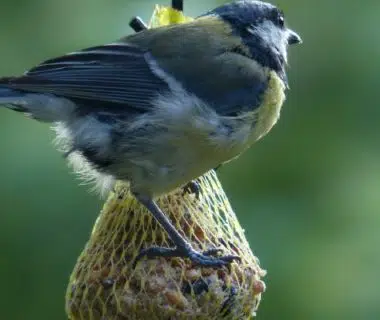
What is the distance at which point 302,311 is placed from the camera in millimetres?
5109

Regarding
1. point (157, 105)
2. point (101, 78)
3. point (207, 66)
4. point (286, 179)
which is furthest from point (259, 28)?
point (286, 179)

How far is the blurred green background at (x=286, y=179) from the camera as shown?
514cm

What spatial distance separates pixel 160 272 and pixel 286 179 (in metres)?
1.63

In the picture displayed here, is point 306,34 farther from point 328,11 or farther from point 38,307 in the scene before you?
point 38,307

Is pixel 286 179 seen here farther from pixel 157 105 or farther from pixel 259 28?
pixel 157 105

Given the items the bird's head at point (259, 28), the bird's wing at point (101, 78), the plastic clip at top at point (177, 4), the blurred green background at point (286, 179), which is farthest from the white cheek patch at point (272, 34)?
the blurred green background at point (286, 179)

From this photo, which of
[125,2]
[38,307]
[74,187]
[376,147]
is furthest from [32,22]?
[376,147]

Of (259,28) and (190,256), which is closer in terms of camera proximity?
(190,256)

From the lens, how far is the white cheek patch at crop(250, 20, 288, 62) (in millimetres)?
4188

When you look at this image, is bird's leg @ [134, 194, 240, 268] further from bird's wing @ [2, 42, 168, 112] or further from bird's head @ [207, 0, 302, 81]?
bird's head @ [207, 0, 302, 81]

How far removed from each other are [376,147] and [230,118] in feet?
5.77

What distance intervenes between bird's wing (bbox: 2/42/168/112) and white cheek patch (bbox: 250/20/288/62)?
0.40 meters

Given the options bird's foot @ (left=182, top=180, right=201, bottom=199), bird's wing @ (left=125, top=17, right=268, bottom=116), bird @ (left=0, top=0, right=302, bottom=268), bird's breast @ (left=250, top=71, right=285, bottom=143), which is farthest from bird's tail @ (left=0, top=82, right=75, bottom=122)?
bird's breast @ (left=250, top=71, right=285, bottom=143)

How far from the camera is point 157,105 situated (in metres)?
3.98
